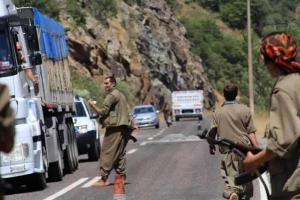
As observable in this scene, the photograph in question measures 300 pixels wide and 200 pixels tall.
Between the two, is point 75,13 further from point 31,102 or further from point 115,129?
point 115,129

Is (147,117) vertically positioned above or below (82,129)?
below

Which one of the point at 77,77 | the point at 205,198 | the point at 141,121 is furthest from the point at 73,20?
the point at 205,198

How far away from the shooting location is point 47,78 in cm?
1945

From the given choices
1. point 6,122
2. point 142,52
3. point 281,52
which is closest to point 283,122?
point 281,52

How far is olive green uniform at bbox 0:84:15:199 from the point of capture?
4781 millimetres

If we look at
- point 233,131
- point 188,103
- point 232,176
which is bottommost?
point 188,103

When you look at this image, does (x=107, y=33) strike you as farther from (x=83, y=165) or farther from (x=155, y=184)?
(x=155, y=184)

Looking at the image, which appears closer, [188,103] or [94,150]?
[94,150]

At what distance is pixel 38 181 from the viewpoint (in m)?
17.0

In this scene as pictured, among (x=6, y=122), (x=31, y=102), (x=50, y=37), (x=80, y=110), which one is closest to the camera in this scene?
(x=6, y=122)

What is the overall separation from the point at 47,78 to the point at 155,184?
3.69m

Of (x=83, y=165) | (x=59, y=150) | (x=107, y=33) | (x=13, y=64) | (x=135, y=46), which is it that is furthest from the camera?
(x=135, y=46)

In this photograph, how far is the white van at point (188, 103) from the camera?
2835 inches

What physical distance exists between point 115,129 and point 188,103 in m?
58.3
